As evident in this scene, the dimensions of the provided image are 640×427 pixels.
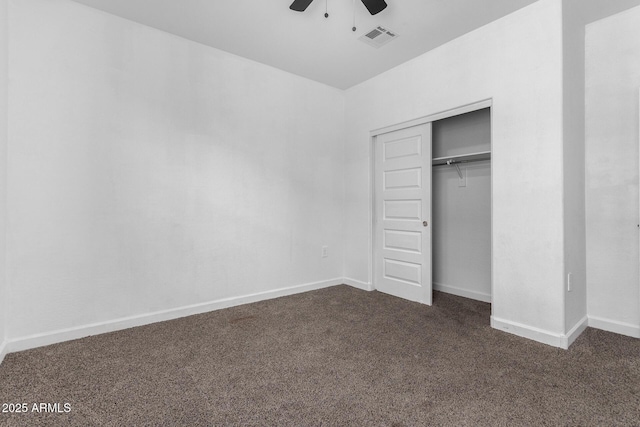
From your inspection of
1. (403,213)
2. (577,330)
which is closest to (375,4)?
(403,213)

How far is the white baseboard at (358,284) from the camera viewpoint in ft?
13.0

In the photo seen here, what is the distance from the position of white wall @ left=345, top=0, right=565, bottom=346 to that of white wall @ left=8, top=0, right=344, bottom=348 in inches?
76.6

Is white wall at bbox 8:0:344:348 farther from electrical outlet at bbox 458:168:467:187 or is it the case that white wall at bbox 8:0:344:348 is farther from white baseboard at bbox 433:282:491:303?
electrical outlet at bbox 458:168:467:187

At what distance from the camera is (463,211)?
3730 millimetres

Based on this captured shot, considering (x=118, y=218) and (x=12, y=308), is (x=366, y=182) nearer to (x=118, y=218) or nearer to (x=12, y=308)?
(x=118, y=218)

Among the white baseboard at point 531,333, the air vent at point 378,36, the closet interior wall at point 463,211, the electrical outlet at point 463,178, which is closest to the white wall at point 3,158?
the air vent at point 378,36

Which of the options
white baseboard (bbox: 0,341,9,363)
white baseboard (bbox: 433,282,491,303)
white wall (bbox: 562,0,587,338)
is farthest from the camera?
white baseboard (bbox: 433,282,491,303)

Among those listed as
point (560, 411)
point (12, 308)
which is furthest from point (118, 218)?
point (560, 411)

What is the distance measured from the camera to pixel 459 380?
1.86 m

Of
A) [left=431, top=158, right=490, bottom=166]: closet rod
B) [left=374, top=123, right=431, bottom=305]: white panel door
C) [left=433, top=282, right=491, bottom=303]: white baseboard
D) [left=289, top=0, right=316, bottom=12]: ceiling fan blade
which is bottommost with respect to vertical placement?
[left=433, top=282, right=491, bottom=303]: white baseboard

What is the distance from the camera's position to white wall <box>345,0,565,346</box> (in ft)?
7.82

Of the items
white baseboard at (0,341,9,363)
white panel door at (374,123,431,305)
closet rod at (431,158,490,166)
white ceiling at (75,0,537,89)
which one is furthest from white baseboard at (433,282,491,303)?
white baseboard at (0,341,9,363)

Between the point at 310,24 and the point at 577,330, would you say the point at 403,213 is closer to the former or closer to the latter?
the point at 577,330

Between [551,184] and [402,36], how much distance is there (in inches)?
74.5
